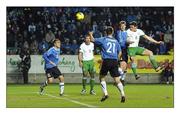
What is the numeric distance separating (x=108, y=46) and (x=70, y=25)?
16461 millimetres

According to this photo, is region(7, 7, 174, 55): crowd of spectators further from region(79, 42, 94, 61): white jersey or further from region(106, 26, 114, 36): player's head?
region(106, 26, 114, 36): player's head

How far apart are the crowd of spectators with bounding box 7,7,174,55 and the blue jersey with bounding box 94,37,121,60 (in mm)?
14805

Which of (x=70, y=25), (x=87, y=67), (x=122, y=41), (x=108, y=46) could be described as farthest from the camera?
(x=70, y=25)

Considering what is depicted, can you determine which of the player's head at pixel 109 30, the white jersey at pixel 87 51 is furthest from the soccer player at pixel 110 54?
the white jersey at pixel 87 51

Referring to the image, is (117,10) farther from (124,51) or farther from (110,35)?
(110,35)

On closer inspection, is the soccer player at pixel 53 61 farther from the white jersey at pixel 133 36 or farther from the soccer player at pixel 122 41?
the white jersey at pixel 133 36

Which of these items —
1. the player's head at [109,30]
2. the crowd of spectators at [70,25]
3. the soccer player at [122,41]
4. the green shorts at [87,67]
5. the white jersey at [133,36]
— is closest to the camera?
the player's head at [109,30]

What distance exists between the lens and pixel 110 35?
19391 mm

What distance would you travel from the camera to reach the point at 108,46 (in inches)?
765

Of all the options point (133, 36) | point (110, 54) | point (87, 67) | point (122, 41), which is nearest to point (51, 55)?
point (87, 67)

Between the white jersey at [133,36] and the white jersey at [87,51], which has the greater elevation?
the white jersey at [133,36]

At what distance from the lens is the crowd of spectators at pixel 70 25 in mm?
35344

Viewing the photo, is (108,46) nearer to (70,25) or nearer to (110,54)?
(110,54)

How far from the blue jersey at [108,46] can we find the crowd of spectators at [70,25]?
1480cm
